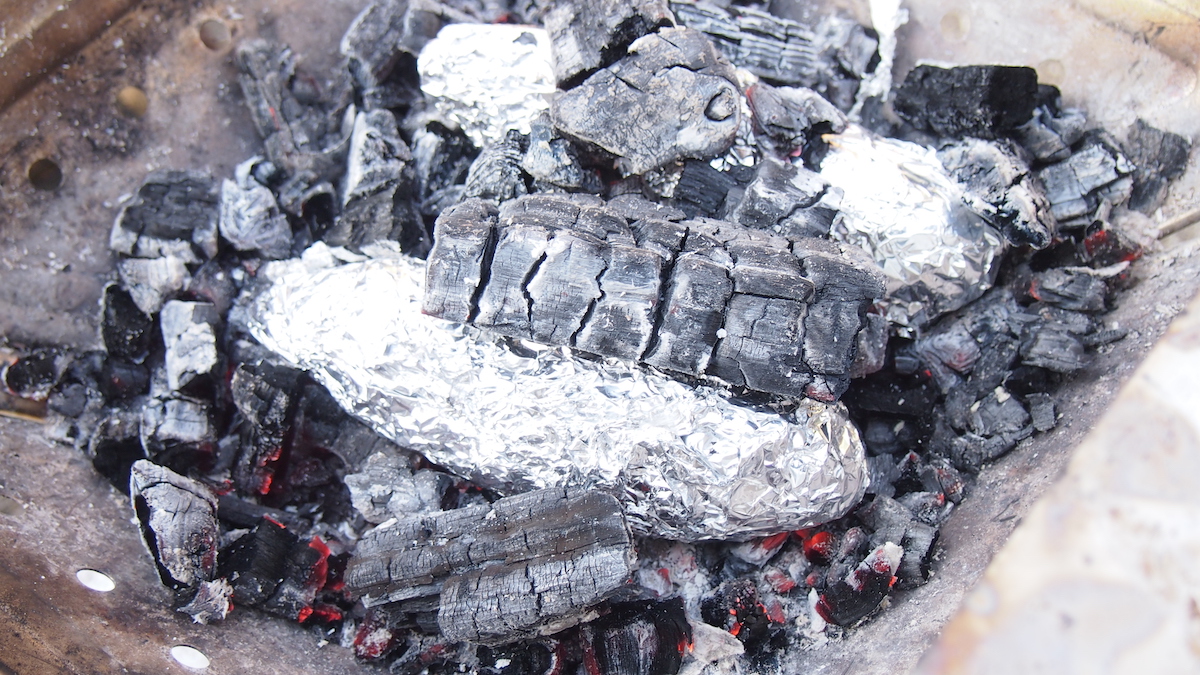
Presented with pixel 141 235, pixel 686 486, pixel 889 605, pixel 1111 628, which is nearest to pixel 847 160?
pixel 686 486

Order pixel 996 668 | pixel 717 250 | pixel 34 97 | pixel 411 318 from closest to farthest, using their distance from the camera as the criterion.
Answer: pixel 996 668
pixel 717 250
pixel 411 318
pixel 34 97

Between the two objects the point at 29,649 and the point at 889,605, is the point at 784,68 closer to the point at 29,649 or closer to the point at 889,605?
the point at 889,605

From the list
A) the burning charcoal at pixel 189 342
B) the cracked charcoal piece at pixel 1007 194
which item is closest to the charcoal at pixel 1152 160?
the cracked charcoal piece at pixel 1007 194

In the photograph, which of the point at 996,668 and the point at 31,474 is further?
the point at 31,474

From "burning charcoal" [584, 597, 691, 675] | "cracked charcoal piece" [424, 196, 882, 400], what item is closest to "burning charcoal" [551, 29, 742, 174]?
"cracked charcoal piece" [424, 196, 882, 400]

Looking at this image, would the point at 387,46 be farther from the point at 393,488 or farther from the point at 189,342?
the point at 393,488

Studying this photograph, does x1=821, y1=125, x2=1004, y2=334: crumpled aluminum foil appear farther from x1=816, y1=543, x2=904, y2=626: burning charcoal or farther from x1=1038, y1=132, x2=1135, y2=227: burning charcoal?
x1=816, y1=543, x2=904, y2=626: burning charcoal

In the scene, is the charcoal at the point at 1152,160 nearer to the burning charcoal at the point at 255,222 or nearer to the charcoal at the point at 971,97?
the charcoal at the point at 971,97
